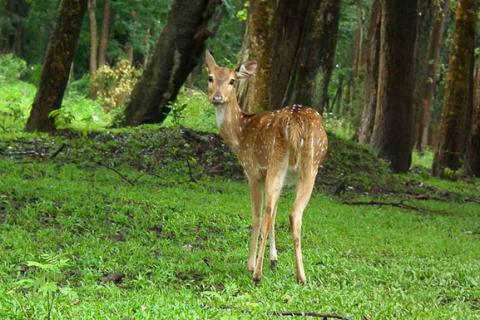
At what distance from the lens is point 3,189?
37.1 feet

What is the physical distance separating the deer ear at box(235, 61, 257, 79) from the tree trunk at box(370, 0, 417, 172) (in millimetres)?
12959

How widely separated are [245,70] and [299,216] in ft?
5.55

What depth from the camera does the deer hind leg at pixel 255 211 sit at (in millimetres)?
8352

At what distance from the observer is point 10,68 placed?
36.4 meters

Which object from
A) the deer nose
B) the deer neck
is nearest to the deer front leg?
the deer neck

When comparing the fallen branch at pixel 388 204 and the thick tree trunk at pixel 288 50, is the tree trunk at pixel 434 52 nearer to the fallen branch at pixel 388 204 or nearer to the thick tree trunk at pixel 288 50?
the thick tree trunk at pixel 288 50

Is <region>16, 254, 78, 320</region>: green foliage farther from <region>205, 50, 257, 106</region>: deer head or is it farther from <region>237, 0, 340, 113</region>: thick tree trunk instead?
<region>237, 0, 340, 113</region>: thick tree trunk

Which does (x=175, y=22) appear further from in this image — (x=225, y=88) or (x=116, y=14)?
(x=116, y=14)

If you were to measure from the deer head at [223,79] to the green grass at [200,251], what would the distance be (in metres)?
1.63

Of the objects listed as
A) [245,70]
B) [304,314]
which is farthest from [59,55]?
[304,314]

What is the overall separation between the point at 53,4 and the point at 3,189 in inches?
1445

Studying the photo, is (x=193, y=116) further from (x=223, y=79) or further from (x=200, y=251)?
(x=223, y=79)

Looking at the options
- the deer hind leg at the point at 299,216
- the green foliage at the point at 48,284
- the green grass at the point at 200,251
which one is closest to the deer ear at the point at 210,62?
the deer hind leg at the point at 299,216

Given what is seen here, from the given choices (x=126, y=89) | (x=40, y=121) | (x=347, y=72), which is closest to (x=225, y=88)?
(x=40, y=121)
